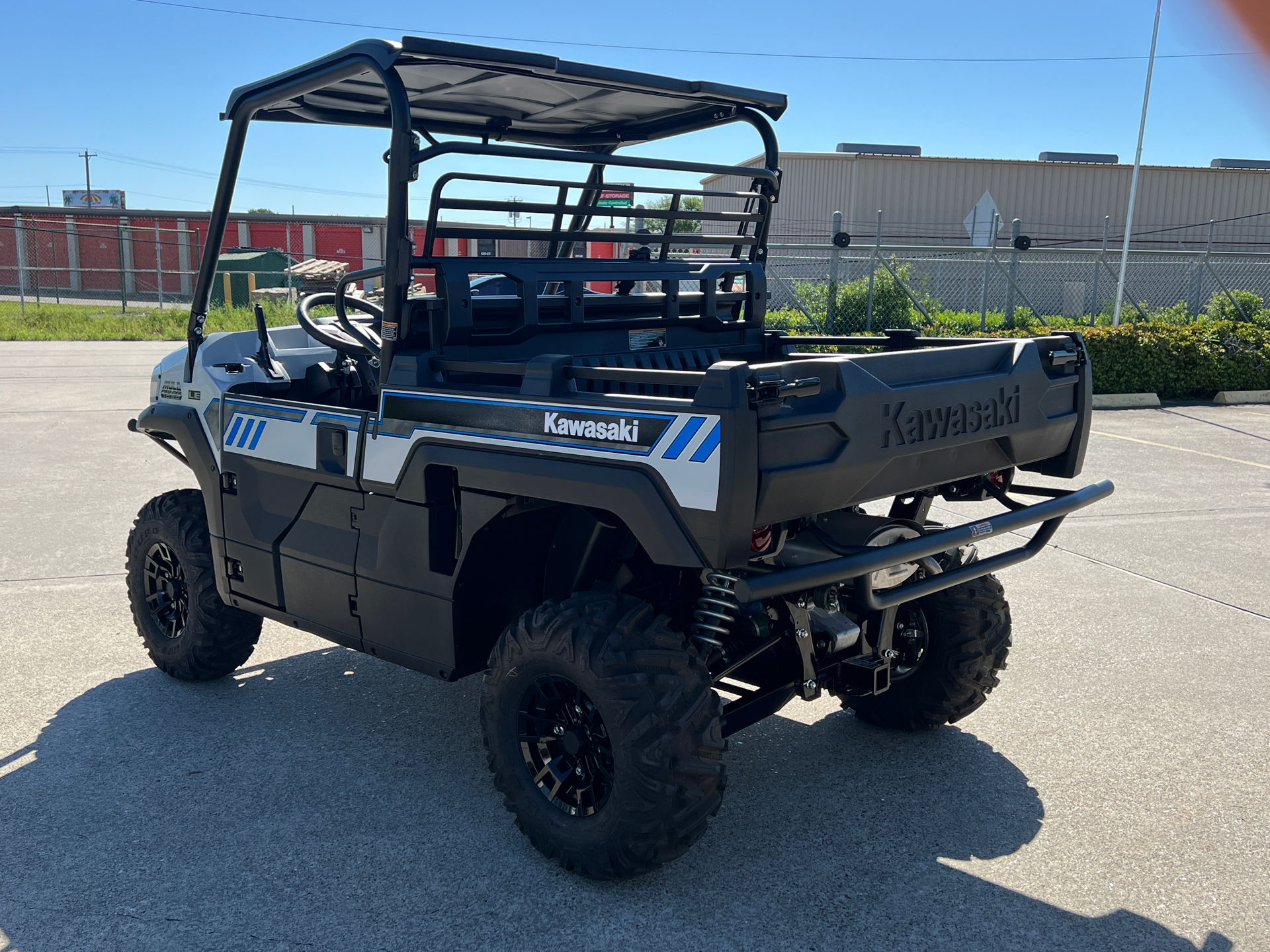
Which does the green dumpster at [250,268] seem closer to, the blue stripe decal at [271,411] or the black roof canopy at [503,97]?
the black roof canopy at [503,97]

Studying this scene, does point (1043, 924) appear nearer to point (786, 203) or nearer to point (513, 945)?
point (513, 945)

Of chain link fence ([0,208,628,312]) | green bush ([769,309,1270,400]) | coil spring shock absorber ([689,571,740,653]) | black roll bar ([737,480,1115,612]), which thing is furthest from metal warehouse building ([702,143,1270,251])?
coil spring shock absorber ([689,571,740,653])

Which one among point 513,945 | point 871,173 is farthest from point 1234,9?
point 871,173

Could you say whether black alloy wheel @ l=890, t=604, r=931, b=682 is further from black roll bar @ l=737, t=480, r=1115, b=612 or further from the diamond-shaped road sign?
the diamond-shaped road sign

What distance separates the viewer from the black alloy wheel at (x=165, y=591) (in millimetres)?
4535

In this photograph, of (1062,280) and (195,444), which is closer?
(195,444)

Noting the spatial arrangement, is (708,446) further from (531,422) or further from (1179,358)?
(1179,358)

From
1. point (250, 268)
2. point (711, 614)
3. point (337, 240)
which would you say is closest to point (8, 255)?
point (337, 240)

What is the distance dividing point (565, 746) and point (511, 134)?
2.94m

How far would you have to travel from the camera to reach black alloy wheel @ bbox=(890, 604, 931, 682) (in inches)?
155

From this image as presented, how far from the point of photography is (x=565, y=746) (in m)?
3.11

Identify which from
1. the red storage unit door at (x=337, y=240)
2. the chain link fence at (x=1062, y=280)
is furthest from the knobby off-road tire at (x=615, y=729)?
the red storage unit door at (x=337, y=240)

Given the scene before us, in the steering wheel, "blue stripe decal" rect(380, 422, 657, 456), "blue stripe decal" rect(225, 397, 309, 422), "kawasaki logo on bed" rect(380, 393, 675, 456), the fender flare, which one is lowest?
the fender flare

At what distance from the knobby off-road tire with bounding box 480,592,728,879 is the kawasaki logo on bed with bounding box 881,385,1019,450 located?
81 cm
